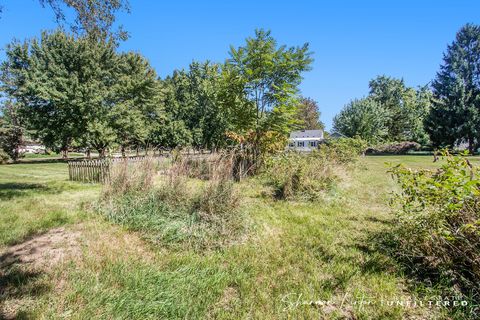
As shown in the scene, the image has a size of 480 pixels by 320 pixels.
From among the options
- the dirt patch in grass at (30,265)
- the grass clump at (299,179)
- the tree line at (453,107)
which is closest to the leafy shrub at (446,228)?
the grass clump at (299,179)

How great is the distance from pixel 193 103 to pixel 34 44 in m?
13.1

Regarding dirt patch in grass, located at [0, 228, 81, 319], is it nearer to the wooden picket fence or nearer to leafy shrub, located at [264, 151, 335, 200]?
leafy shrub, located at [264, 151, 335, 200]

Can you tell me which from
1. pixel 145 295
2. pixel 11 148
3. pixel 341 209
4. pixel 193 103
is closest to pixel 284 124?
pixel 341 209

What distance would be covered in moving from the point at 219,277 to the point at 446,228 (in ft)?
8.36

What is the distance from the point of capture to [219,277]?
2.79 metres

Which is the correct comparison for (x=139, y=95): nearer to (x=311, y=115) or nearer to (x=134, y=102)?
(x=134, y=102)

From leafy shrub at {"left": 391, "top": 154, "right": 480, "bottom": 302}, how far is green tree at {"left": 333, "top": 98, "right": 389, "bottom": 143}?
30.0 meters

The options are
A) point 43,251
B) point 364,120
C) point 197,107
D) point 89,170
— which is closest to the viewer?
point 43,251

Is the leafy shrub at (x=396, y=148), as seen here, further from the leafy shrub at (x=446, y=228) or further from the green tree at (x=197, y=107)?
the leafy shrub at (x=446, y=228)

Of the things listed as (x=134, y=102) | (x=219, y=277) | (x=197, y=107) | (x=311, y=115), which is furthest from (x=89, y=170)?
(x=311, y=115)

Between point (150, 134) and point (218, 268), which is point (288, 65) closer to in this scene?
point (218, 268)

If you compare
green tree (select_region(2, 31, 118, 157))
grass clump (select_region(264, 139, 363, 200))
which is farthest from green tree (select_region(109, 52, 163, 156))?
grass clump (select_region(264, 139, 363, 200))

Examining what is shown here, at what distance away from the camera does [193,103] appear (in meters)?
25.9

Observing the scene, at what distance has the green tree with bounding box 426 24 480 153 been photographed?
25.0m
